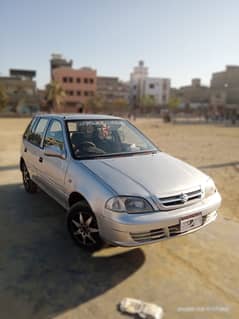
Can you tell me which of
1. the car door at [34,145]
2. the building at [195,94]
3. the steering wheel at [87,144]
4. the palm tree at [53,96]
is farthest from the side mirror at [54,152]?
the building at [195,94]

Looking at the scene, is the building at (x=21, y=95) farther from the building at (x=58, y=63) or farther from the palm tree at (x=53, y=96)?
the building at (x=58, y=63)

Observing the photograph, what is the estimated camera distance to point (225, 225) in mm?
4219

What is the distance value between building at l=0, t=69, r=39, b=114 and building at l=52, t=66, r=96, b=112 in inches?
311

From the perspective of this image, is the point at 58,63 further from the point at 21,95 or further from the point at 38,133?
the point at 38,133

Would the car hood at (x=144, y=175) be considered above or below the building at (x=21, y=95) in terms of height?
below

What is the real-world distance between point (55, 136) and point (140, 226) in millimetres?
2147

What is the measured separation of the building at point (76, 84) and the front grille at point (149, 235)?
65.7 metres

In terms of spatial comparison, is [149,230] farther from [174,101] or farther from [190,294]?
[174,101]

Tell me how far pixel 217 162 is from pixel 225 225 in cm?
554

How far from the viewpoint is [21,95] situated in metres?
56.7

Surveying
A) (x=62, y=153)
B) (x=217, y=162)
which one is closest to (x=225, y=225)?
(x=62, y=153)

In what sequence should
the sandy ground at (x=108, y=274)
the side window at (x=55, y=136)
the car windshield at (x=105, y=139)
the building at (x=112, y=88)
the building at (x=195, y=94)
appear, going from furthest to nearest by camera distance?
the building at (x=195, y=94) < the building at (x=112, y=88) < the side window at (x=55, y=136) < the car windshield at (x=105, y=139) < the sandy ground at (x=108, y=274)

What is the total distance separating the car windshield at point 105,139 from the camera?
12.6 feet

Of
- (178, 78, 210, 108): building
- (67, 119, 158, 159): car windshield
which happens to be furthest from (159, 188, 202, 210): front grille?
(178, 78, 210, 108): building
